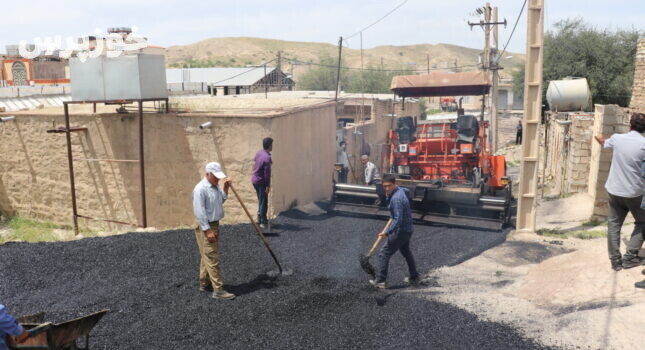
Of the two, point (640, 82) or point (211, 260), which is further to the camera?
point (640, 82)

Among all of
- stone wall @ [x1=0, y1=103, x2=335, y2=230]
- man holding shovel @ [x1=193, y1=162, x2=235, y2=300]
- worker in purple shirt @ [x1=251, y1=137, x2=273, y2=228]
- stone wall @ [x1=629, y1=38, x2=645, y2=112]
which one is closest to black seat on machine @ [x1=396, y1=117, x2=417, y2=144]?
stone wall @ [x1=0, y1=103, x2=335, y2=230]

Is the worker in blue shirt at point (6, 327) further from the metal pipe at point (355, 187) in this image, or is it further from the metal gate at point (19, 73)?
the metal gate at point (19, 73)

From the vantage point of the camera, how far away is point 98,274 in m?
7.25

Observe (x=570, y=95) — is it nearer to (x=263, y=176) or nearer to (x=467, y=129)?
(x=467, y=129)

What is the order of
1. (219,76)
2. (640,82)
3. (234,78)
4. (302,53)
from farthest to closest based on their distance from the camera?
(302,53)
(219,76)
(234,78)
(640,82)

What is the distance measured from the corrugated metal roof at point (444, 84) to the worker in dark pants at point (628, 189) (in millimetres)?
6060

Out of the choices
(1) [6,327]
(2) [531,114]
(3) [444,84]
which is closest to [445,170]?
(3) [444,84]

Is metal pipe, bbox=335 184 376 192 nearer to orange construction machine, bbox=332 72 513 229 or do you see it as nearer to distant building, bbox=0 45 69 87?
orange construction machine, bbox=332 72 513 229

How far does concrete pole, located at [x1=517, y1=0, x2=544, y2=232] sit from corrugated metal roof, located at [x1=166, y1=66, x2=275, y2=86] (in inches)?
1099

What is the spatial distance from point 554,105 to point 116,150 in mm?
14455

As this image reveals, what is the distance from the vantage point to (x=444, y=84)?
12367mm

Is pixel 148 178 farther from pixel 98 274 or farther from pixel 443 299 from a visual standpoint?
pixel 443 299

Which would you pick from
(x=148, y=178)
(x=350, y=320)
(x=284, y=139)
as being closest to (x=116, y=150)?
(x=148, y=178)

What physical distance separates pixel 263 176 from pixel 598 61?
2758cm
